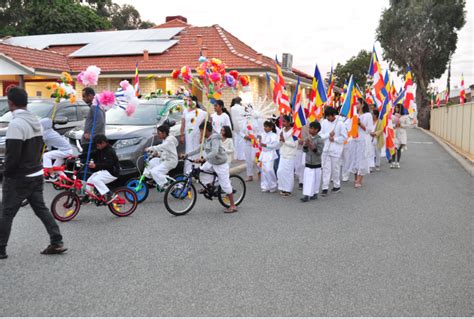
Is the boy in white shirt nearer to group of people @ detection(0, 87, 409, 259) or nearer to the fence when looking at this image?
group of people @ detection(0, 87, 409, 259)

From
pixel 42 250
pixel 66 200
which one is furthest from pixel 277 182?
pixel 42 250

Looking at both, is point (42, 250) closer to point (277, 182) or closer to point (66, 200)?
point (66, 200)

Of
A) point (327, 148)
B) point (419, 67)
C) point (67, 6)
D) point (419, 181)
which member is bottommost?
point (419, 181)

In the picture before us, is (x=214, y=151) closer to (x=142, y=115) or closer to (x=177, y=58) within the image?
(x=142, y=115)

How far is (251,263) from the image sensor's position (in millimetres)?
5148

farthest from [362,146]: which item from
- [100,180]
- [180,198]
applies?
[100,180]

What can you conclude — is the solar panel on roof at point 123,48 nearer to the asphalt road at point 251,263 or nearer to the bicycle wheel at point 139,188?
the bicycle wheel at point 139,188

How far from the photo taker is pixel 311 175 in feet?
29.0

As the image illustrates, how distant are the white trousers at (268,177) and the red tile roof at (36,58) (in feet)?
56.4

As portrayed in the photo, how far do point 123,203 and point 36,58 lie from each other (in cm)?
2046

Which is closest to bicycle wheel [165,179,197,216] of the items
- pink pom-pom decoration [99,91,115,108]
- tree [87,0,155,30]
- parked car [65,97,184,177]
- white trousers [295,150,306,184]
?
pink pom-pom decoration [99,91,115,108]

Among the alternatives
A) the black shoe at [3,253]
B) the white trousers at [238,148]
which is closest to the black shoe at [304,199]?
the white trousers at [238,148]

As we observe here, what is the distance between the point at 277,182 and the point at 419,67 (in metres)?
34.2

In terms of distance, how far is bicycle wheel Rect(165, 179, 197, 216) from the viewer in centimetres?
737
